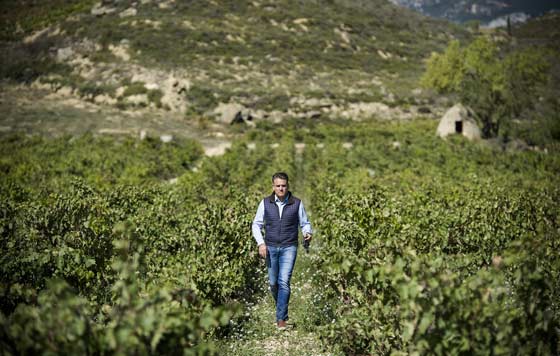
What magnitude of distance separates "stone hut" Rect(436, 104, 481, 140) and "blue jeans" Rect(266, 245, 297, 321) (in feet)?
85.2

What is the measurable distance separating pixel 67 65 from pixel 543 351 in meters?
52.4

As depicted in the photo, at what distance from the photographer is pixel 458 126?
30234 mm

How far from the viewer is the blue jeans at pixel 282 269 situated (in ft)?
20.1

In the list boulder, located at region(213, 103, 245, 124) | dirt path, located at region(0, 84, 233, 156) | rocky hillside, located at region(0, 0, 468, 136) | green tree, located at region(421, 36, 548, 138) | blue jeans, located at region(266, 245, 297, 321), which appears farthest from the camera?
rocky hillside, located at region(0, 0, 468, 136)

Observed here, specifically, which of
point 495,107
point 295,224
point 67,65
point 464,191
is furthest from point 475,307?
point 67,65

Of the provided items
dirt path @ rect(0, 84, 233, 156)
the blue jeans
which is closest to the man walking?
the blue jeans

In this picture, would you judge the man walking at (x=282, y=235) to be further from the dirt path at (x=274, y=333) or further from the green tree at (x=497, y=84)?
the green tree at (x=497, y=84)

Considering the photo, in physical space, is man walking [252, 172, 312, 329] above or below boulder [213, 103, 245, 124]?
above

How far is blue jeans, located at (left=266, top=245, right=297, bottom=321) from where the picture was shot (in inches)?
242

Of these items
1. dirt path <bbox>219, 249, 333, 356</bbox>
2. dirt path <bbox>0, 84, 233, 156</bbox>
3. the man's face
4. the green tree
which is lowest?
dirt path <bbox>0, 84, 233, 156</bbox>

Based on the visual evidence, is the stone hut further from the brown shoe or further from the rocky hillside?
the brown shoe

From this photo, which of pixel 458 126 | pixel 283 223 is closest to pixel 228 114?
pixel 458 126

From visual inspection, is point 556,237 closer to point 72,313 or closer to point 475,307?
point 475,307

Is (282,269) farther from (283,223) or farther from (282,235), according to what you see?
(283,223)
